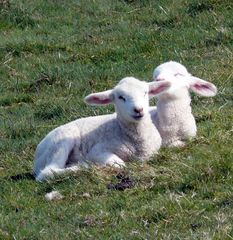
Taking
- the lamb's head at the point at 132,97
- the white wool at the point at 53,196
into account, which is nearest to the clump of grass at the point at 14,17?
the lamb's head at the point at 132,97

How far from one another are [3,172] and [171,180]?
1916 mm

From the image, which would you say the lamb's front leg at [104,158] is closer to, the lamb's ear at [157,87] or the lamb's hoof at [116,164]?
the lamb's hoof at [116,164]

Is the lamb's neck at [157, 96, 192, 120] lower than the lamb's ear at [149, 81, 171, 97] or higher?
lower

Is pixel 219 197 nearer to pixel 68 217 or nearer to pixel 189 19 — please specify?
pixel 68 217

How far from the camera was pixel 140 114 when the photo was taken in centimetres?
875

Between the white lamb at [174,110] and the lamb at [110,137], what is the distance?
0.23 meters

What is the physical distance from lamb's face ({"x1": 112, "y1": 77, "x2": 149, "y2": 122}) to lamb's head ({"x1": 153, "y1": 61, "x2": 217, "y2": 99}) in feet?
1.39

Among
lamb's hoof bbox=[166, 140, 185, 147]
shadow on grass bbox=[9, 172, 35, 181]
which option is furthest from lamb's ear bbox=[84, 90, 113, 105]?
shadow on grass bbox=[9, 172, 35, 181]

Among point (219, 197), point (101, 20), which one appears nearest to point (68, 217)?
point (219, 197)

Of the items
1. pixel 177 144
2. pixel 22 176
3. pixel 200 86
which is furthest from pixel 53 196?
pixel 200 86

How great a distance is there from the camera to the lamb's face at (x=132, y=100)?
875cm

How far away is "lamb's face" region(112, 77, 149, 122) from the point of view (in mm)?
8747

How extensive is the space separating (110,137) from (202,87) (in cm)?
110

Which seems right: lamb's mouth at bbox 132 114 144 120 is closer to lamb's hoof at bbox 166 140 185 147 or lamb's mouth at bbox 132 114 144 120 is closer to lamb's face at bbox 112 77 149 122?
lamb's face at bbox 112 77 149 122
